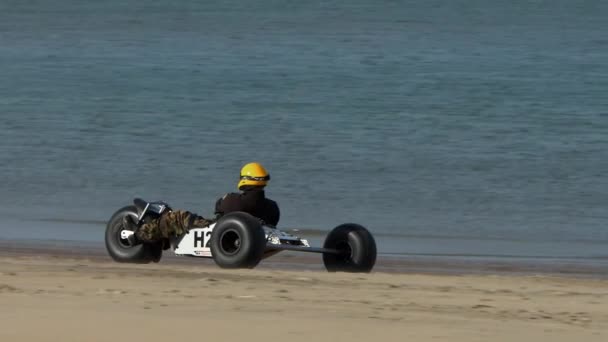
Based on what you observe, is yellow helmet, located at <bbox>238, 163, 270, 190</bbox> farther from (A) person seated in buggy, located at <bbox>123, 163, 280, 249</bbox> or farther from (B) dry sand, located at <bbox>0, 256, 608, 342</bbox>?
(B) dry sand, located at <bbox>0, 256, 608, 342</bbox>

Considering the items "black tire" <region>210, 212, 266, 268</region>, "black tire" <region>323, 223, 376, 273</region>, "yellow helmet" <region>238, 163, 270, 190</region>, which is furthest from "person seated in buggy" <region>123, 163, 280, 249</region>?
"black tire" <region>323, 223, 376, 273</region>

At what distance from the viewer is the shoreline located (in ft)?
51.5

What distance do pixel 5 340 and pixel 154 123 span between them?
27.6 m

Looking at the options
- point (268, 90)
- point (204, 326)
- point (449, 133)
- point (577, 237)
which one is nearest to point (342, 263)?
point (204, 326)

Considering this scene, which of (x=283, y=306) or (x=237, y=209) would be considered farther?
(x=237, y=209)

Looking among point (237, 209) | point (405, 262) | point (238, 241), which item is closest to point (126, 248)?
point (237, 209)

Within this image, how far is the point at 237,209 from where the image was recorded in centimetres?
1363

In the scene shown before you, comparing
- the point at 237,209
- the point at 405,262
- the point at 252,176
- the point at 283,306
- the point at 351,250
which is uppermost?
the point at 252,176

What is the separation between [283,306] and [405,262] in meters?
6.56

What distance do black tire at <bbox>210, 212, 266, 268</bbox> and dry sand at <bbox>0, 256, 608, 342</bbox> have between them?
0.24 meters

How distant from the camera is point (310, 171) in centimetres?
2688

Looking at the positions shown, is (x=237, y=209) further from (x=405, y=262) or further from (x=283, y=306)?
(x=405, y=262)

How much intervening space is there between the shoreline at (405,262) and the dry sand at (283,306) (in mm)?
2553

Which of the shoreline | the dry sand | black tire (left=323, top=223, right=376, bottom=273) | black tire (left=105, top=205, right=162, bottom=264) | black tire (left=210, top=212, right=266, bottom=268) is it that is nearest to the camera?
the dry sand
